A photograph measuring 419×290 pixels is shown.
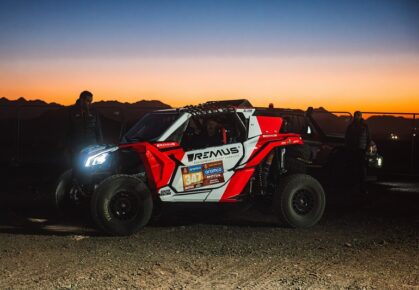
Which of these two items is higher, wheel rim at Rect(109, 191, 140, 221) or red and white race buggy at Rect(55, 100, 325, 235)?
red and white race buggy at Rect(55, 100, 325, 235)

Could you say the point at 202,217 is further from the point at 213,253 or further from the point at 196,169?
the point at 213,253

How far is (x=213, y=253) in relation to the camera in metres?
6.98

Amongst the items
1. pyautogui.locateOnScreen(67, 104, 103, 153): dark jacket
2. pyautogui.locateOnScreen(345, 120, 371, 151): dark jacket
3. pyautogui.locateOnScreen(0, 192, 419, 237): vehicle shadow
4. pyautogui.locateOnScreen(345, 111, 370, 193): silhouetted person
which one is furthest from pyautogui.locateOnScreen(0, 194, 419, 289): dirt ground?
pyautogui.locateOnScreen(345, 120, 371, 151): dark jacket

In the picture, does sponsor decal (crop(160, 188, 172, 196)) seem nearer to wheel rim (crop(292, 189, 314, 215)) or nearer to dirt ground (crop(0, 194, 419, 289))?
dirt ground (crop(0, 194, 419, 289))

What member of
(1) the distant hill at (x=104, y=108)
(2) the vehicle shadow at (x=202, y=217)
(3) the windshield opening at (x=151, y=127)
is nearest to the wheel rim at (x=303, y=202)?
(2) the vehicle shadow at (x=202, y=217)

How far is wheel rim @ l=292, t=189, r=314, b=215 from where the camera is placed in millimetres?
8703

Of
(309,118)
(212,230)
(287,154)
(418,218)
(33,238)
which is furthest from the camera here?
(309,118)

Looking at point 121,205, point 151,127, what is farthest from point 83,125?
point 121,205

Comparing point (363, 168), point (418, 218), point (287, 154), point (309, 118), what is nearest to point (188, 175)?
point (287, 154)

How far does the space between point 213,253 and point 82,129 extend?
12.1 ft

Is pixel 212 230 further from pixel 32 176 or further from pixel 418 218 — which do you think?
pixel 32 176

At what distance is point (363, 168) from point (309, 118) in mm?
2129


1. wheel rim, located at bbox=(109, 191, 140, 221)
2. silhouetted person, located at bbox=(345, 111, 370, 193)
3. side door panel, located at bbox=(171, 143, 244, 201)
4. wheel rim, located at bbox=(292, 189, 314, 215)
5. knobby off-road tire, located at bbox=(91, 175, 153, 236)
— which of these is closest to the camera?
knobby off-road tire, located at bbox=(91, 175, 153, 236)

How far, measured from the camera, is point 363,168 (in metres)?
12.5
